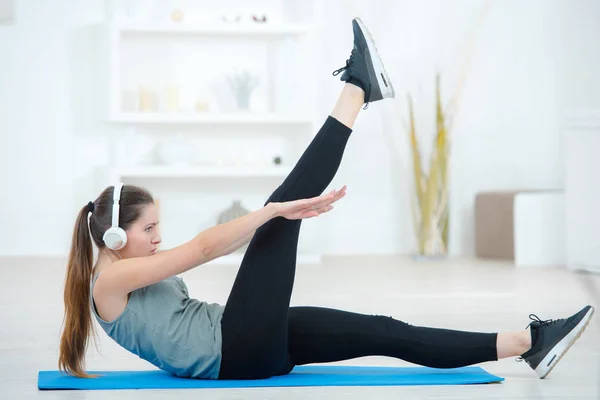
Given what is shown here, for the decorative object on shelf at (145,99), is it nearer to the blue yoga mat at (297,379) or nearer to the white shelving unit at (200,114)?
the white shelving unit at (200,114)

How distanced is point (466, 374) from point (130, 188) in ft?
3.26

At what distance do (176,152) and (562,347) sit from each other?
14.3 ft

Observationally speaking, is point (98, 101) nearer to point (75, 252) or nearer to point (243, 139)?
point (243, 139)

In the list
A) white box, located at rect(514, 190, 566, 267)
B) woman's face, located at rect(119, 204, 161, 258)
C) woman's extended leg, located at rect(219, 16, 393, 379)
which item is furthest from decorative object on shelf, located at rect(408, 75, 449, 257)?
woman's face, located at rect(119, 204, 161, 258)

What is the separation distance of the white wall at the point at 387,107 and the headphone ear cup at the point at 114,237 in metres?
4.58

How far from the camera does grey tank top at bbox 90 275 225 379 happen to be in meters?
2.17

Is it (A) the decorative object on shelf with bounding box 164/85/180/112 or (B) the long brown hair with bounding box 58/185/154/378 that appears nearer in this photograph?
(B) the long brown hair with bounding box 58/185/154/378

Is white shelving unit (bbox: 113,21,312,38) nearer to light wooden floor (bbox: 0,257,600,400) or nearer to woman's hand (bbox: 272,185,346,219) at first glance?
light wooden floor (bbox: 0,257,600,400)

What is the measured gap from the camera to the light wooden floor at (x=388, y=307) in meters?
2.20

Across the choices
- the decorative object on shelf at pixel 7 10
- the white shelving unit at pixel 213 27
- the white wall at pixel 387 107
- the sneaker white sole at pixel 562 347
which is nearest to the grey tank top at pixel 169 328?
the sneaker white sole at pixel 562 347

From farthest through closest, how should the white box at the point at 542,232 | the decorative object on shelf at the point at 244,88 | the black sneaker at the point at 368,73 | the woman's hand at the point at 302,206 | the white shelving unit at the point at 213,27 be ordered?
the decorative object on shelf at the point at 244,88, the white shelving unit at the point at 213,27, the white box at the point at 542,232, the black sneaker at the point at 368,73, the woman's hand at the point at 302,206

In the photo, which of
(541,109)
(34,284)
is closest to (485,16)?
(541,109)

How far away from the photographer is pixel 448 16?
673cm

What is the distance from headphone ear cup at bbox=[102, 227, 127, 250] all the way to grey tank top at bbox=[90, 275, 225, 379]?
11 cm
